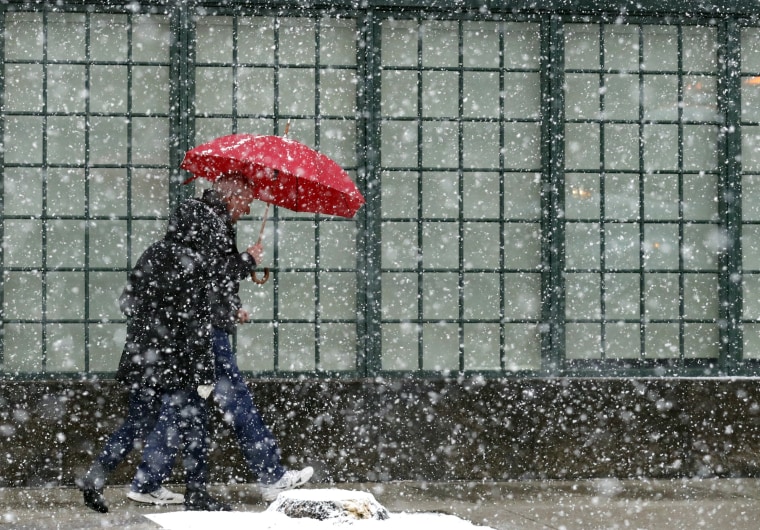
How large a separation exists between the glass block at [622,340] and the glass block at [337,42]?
2.86 m

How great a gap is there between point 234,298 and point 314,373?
200 cm

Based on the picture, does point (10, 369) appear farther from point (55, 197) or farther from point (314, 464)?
point (314, 464)

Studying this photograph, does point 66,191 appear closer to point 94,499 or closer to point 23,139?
point 23,139

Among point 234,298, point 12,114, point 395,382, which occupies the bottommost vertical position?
point 395,382

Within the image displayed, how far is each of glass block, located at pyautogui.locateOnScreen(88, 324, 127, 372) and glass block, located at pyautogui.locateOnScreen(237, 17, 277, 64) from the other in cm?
223

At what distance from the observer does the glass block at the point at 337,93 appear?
10.1m

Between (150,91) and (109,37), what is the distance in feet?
1.64

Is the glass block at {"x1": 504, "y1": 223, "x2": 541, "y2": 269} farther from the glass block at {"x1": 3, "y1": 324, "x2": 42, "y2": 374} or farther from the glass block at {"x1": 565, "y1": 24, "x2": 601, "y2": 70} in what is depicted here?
the glass block at {"x1": 3, "y1": 324, "x2": 42, "y2": 374}

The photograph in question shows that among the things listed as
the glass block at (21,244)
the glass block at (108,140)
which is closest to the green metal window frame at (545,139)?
the glass block at (21,244)

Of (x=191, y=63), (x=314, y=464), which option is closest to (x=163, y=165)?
(x=191, y=63)

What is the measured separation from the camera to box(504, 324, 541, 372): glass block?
33.7ft

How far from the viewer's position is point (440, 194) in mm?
10258

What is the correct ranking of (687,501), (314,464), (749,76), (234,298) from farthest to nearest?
(749,76), (314,464), (687,501), (234,298)

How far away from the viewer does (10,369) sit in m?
9.85
